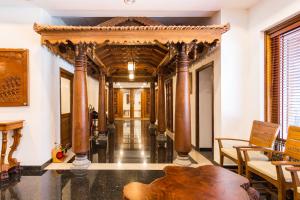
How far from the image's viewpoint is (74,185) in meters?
3.45

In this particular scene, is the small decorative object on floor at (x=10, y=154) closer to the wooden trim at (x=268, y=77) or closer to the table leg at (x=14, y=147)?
the table leg at (x=14, y=147)

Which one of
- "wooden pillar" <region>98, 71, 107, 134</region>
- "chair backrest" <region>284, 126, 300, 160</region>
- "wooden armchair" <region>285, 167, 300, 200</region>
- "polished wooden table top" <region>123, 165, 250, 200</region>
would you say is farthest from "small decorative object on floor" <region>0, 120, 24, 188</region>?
"chair backrest" <region>284, 126, 300, 160</region>

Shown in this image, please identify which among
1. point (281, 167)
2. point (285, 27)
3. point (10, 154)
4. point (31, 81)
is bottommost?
point (10, 154)

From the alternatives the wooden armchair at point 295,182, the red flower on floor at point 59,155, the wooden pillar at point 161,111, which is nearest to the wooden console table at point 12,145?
the red flower on floor at point 59,155

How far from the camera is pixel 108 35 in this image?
3.82m

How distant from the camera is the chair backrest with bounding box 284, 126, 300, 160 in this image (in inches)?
108

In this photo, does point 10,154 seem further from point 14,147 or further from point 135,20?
point 135,20

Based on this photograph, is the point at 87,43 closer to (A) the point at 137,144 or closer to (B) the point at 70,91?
(B) the point at 70,91

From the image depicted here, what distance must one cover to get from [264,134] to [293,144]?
1.95ft

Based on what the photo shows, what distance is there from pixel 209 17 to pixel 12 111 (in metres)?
4.49

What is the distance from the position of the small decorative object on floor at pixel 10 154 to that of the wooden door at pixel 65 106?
152 cm

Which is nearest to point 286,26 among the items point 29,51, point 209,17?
point 209,17

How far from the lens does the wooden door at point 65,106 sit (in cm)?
553

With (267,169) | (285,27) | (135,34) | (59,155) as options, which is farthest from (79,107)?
(285,27)
